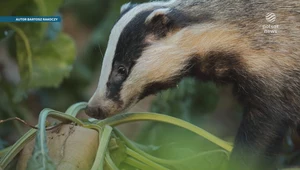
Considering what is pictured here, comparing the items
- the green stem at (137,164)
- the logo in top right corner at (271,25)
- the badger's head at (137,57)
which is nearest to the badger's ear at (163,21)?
the badger's head at (137,57)

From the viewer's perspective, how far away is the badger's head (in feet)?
4.05

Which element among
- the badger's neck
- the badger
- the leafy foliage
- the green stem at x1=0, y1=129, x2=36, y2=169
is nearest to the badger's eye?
the badger

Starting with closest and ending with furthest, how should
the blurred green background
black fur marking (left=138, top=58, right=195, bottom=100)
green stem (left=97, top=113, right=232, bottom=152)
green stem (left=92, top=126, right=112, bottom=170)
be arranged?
1. green stem (left=92, top=126, right=112, bottom=170)
2. green stem (left=97, top=113, right=232, bottom=152)
3. black fur marking (left=138, top=58, right=195, bottom=100)
4. the blurred green background

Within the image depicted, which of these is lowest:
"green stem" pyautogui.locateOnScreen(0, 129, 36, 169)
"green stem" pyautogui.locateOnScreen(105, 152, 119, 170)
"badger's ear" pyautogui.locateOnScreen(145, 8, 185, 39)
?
"green stem" pyautogui.locateOnScreen(105, 152, 119, 170)

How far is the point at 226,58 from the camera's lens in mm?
1271

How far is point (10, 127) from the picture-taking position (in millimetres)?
1780

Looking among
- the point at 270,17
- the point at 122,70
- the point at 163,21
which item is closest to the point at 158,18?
the point at 163,21

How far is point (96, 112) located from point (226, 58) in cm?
27

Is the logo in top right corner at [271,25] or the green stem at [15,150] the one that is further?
the logo in top right corner at [271,25]

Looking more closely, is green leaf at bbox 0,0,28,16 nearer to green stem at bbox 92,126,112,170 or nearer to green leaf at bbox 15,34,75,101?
green leaf at bbox 15,34,75,101

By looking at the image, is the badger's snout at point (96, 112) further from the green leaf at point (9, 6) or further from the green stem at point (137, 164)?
the green leaf at point (9, 6)

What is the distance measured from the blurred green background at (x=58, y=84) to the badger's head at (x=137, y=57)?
6.1 inches

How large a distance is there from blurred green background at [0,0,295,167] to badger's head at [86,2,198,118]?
0.51ft

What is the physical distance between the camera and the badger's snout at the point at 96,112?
1.24 meters
